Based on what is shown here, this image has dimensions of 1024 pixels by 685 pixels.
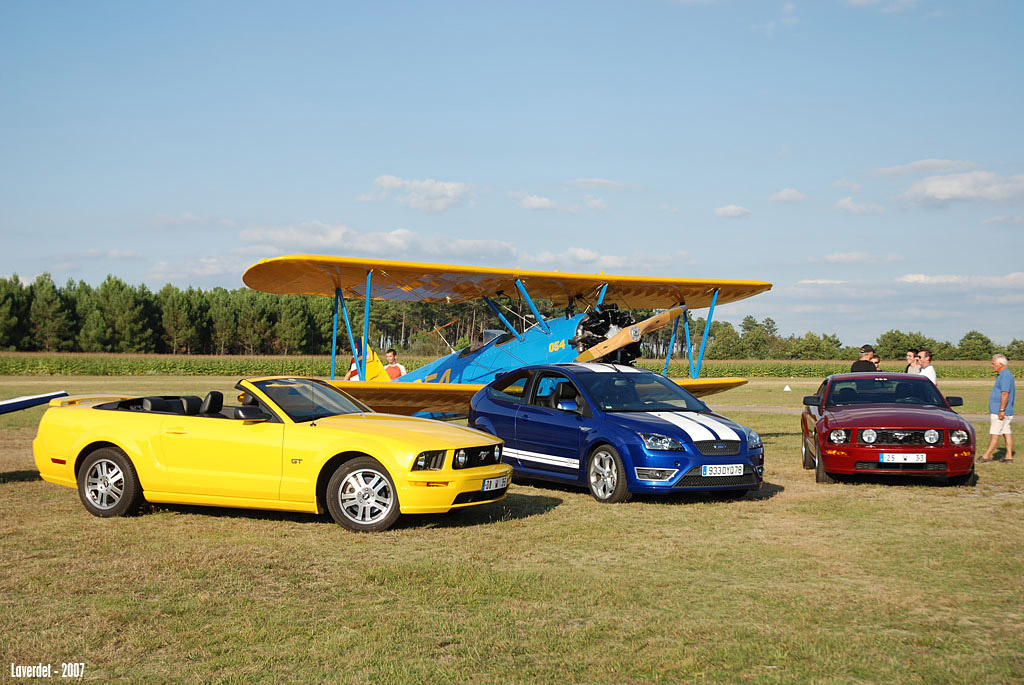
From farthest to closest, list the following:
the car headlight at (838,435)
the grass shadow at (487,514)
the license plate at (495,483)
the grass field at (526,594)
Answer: the car headlight at (838,435) < the grass shadow at (487,514) < the license plate at (495,483) < the grass field at (526,594)

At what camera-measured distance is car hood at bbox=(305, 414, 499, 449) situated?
7508 millimetres

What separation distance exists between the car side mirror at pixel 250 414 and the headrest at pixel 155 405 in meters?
0.94

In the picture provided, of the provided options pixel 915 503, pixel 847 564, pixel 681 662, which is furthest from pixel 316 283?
pixel 681 662

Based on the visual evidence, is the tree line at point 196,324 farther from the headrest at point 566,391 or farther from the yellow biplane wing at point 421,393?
the headrest at point 566,391

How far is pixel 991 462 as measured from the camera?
13.1m

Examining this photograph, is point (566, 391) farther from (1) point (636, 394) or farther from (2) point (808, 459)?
(2) point (808, 459)

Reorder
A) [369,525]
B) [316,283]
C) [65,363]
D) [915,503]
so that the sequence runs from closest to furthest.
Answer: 1. [369,525]
2. [915,503]
3. [316,283]
4. [65,363]

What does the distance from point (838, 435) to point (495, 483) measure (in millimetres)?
4821

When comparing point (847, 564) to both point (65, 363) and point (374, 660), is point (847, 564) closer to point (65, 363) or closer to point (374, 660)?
point (374, 660)

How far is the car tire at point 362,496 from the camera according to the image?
24.1ft

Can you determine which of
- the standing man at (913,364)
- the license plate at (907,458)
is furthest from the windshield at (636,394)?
the standing man at (913,364)

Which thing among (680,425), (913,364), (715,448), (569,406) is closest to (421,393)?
(569,406)

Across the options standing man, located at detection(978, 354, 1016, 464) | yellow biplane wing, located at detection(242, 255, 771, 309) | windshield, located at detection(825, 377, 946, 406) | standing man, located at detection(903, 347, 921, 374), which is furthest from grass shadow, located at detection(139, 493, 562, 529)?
standing man, located at detection(903, 347, 921, 374)

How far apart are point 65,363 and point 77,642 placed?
59647mm
